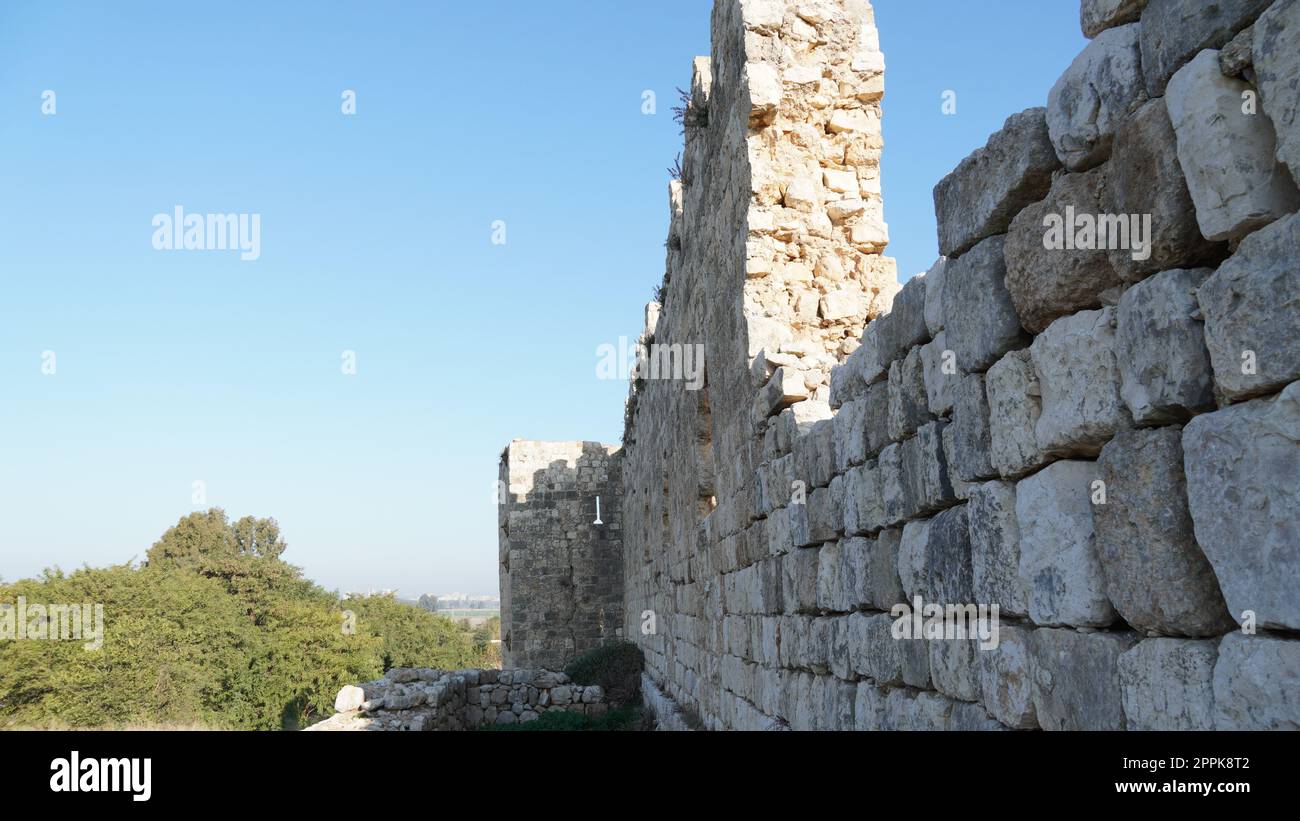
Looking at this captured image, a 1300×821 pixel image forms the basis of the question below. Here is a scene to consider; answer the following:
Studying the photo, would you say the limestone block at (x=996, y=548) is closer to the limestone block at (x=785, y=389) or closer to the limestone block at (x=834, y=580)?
the limestone block at (x=834, y=580)

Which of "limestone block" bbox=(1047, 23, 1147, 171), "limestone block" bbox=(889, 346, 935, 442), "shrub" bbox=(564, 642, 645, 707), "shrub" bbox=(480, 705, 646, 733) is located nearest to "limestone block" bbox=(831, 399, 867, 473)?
"limestone block" bbox=(889, 346, 935, 442)

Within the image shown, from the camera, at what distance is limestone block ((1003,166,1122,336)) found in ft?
7.78

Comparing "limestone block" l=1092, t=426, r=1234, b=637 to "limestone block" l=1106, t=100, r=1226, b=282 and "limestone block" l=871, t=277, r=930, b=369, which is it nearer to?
"limestone block" l=1106, t=100, r=1226, b=282

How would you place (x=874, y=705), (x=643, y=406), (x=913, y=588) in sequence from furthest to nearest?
1. (x=643, y=406)
2. (x=874, y=705)
3. (x=913, y=588)

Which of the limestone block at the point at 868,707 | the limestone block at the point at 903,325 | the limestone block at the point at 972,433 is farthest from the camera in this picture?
the limestone block at the point at 868,707

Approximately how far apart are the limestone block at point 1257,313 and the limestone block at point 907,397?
1.53 meters

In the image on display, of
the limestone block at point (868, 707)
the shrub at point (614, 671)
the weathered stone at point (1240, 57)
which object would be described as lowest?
the shrub at point (614, 671)

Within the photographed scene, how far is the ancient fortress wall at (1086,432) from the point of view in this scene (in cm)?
186

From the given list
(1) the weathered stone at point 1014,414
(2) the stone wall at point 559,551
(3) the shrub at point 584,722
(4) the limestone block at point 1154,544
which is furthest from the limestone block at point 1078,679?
(2) the stone wall at point 559,551

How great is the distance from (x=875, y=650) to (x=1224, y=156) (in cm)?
249
